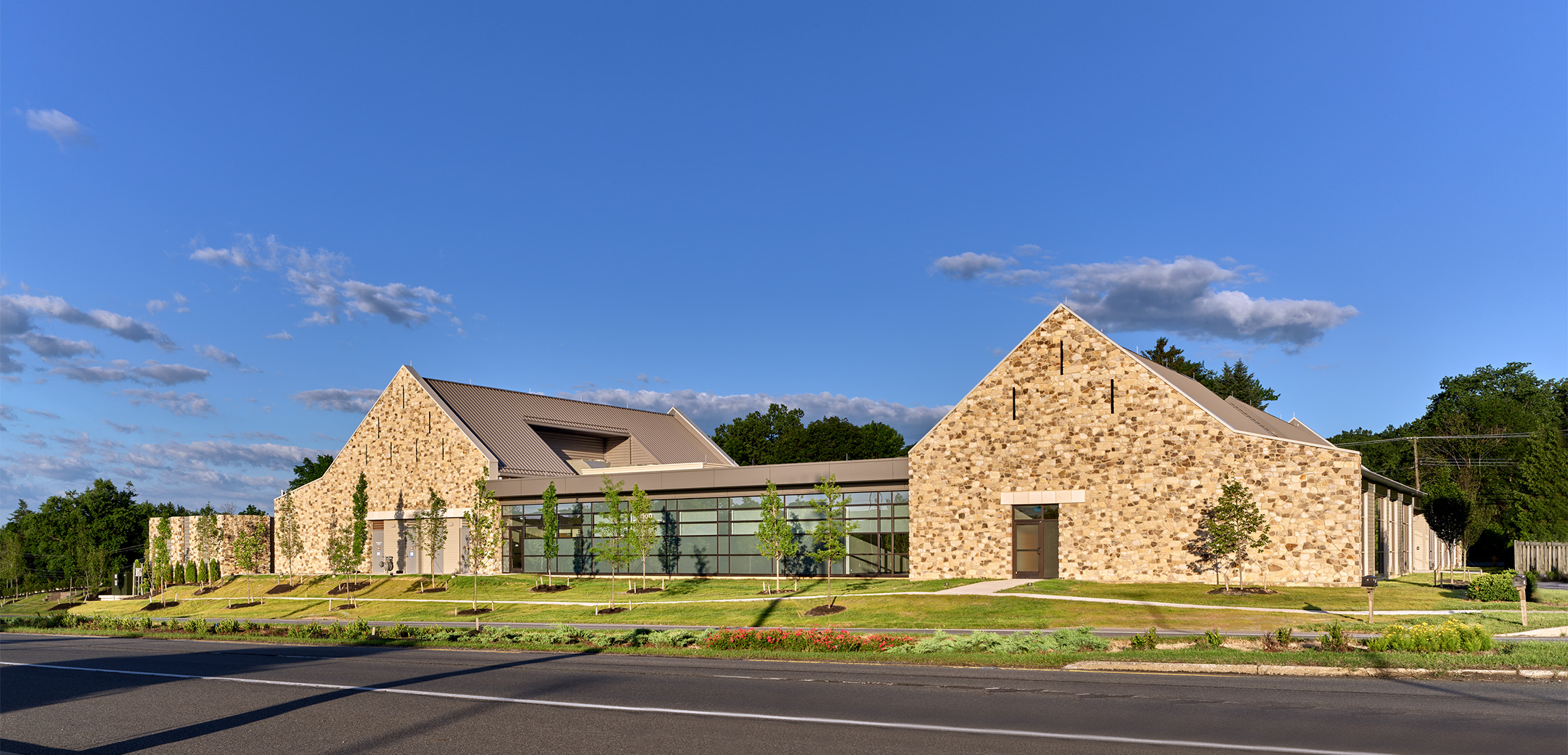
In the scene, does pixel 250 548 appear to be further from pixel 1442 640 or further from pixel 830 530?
pixel 1442 640

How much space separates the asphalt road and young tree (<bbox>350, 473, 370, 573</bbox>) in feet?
104

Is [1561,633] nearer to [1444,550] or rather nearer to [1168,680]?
[1168,680]

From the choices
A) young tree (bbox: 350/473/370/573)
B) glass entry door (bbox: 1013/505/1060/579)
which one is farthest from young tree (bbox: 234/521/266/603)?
glass entry door (bbox: 1013/505/1060/579)

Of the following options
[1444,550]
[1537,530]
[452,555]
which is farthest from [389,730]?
[1444,550]

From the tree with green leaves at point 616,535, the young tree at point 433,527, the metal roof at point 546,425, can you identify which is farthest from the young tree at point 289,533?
the tree with green leaves at point 616,535

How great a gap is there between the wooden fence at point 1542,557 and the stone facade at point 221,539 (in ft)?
207

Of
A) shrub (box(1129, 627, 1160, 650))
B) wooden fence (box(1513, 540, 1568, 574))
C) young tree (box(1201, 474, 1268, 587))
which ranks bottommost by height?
wooden fence (box(1513, 540, 1568, 574))

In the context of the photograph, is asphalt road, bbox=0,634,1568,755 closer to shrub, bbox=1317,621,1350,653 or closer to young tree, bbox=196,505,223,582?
shrub, bbox=1317,621,1350,653

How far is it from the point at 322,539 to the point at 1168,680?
50.8 meters

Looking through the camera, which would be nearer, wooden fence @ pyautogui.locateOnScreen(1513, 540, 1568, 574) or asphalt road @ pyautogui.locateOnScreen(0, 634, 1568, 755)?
asphalt road @ pyautogui.locateOnScreen(0, 634, 1568, 755)

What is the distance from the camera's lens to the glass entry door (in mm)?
35000

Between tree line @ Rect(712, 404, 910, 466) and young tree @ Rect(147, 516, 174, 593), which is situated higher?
tree line @ Rect(712, 404, 910, 466)

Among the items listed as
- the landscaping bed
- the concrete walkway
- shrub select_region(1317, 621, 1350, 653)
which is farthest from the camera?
the concrete walkway

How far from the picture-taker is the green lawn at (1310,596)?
2644 centimetres
